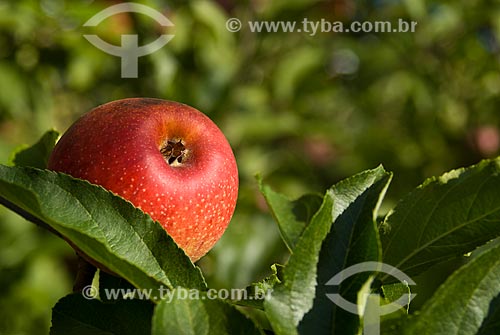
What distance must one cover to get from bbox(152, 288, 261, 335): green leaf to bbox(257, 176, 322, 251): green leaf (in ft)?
0.56

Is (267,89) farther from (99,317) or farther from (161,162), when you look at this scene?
(99,317)

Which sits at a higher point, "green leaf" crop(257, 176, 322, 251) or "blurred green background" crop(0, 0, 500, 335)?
"blurred green background" crop(0, 0, 500, 335)

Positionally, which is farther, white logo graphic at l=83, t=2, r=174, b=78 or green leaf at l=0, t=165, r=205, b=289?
white logo graphic at l=83, t=2, r=174, b=78

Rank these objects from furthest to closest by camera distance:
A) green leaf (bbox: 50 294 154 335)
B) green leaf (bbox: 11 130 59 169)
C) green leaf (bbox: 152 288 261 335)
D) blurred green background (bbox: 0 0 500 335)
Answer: blurred green background (bbox: 0 0 500 335) → green leaf (bbox: 11 130 59 169) → green leaf (bbox: 50 294 154 335) → green leaf (bbox: 152 288 261 335)

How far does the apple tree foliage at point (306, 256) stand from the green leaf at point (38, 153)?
0.53 ft

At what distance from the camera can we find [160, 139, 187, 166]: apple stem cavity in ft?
2.62

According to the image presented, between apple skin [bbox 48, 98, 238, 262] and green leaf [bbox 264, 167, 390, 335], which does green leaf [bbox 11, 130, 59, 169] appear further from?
green leaf [bbox 264, 167, 390, 335]

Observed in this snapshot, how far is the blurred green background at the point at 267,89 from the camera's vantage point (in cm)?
216

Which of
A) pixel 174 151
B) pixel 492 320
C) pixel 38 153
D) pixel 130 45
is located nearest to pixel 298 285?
pixel 492 320

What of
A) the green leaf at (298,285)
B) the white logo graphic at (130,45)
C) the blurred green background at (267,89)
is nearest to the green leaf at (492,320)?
the green leaf at (298,285)

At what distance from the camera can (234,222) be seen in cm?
190

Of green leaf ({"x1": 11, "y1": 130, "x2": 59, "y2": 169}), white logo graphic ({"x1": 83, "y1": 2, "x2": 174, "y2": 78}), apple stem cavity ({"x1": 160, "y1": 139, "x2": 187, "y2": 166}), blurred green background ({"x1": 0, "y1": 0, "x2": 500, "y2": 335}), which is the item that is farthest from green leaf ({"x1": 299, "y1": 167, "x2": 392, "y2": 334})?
white logo graphic ({"x1": 83, "y1": 2, "x2": 174, "y2": 78})

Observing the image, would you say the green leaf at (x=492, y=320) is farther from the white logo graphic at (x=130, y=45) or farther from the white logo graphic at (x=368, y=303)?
the white logo graphic at (x=130, y=45)

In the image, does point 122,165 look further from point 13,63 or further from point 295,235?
point 13,63
